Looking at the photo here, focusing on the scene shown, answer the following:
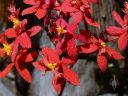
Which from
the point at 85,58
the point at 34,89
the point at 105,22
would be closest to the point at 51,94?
the point at 34,89

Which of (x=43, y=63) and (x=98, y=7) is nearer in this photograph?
(x=43, y=63)

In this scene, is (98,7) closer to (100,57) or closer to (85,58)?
(85,58)

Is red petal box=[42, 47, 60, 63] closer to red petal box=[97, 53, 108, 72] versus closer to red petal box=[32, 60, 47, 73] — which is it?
red petal box=[32, 60, 47, 73]

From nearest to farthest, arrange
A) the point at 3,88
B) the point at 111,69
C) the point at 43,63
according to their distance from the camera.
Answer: the point at 43,63 < the point at 111,69 < the point at 3,88

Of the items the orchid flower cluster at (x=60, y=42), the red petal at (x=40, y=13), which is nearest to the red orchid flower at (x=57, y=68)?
the orchid flower cluster at (x=60, y=42)

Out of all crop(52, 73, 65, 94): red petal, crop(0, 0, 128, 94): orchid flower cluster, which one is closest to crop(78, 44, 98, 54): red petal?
crop(0, 0, 128, 94): orchid flower cluster

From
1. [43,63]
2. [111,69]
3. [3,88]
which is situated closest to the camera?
[43,63]
